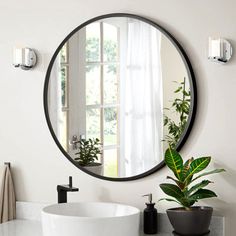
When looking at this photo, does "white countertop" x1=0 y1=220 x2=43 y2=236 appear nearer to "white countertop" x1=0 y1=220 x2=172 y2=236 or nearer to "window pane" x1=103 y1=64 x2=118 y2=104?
"white countertop" x1=0 y1=220 x2=172 y2=236

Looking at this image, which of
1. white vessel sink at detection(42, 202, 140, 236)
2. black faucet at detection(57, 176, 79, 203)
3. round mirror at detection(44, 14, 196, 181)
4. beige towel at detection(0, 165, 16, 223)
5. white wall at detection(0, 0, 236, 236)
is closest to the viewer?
white vessel sink at detection(42, 202, 140, 236)

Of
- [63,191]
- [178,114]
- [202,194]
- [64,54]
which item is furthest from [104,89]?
[202,194]

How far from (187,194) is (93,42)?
98 centimetres

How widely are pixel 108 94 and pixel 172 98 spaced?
37 cm

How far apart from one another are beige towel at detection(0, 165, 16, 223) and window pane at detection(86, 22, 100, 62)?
812mm

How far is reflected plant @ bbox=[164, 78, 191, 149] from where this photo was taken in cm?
292

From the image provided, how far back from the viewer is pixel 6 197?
3332 millimetres

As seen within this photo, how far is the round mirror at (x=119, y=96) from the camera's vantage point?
116 inches

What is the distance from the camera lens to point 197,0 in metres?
2.91

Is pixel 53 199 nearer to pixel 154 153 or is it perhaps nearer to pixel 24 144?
pixel 24 144

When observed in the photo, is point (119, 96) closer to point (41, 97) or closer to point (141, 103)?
point (141, 103)

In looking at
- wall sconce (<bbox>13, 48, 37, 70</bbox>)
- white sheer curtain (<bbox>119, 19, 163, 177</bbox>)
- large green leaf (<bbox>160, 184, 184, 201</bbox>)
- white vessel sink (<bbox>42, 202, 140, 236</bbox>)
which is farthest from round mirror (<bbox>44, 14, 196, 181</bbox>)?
white vessel sink (<bbox>42, 202, 140, 236</bbox>)

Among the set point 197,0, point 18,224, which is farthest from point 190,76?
point 18,224

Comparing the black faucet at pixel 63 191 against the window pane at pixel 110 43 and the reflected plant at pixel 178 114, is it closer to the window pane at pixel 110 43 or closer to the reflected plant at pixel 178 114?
the reflected plant at pixel 178 114
